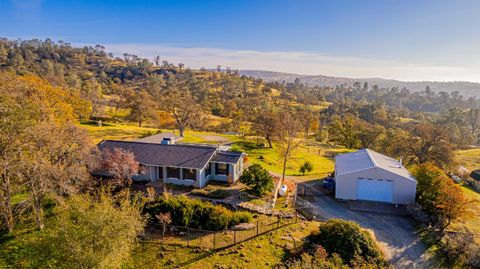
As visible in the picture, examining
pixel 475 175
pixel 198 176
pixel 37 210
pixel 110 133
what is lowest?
pixel 475 175

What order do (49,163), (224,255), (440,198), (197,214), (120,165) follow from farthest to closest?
(120,165)
(440,198)
(197,214)
(49,163)
(224,255)

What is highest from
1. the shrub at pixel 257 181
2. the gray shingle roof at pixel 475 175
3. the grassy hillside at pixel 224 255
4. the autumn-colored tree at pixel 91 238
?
the autumn-colored tree at pixel 91 238

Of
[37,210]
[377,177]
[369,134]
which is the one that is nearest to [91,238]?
[37,210]

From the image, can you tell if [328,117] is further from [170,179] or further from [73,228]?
[73,228]

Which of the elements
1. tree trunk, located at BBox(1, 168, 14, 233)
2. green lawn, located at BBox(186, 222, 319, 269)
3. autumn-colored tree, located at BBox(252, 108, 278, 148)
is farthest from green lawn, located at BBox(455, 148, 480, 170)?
tree trunk, located at BBox(1, 168, 14, 233)

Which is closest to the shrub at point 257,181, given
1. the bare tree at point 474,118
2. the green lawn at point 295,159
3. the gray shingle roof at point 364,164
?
the gray shingle roof at point 364,164

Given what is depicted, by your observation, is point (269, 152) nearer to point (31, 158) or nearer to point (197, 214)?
point (197, 214)

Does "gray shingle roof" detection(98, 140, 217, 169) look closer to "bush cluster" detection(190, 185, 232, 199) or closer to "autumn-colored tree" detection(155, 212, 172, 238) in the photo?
"bush cluster" detection(190, 185, 232, 199)

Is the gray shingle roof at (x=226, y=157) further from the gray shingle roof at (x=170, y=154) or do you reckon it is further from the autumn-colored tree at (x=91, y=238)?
the autumn-colored tree at (x=91, y=238)
